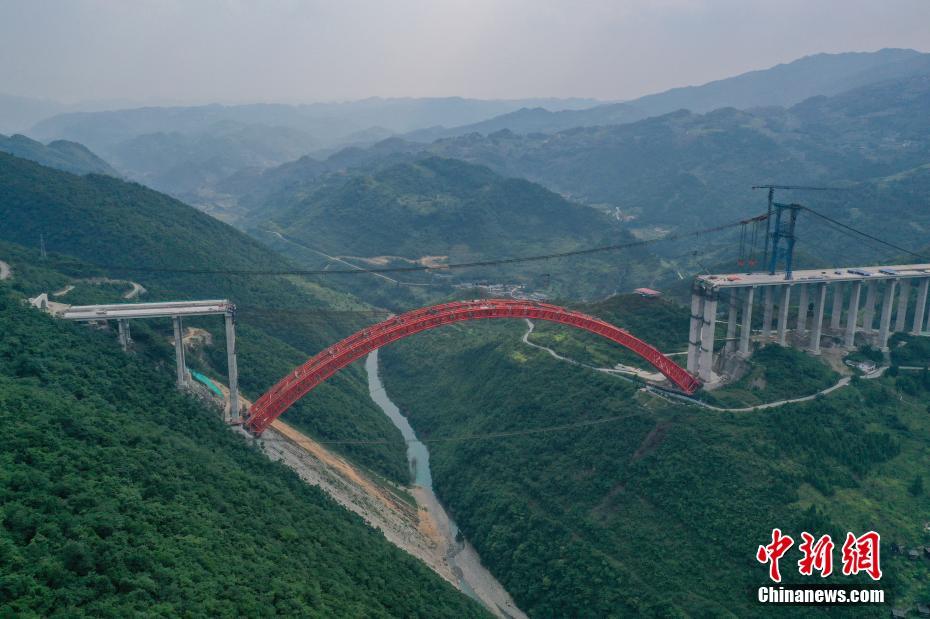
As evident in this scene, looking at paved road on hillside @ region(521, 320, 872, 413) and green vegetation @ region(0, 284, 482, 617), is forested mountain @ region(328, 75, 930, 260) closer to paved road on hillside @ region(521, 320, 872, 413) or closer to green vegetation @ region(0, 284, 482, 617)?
paved road on hillside @ region(521, 320, 872, 413)

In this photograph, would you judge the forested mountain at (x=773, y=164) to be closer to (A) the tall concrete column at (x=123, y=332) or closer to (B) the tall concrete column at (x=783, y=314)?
(B) the tall concrete column at (x=783, y=314)

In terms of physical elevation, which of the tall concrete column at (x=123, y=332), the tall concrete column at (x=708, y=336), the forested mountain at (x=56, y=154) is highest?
the forested mountain at (x=56, y=154)

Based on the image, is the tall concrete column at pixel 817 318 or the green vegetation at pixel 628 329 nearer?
the tall concrete column at pixel 817 318

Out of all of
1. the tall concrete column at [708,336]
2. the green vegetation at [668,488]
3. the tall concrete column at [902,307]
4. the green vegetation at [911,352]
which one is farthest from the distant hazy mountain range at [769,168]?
the green vegetation at [668,488]

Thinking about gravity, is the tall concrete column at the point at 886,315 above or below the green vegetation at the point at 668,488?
above

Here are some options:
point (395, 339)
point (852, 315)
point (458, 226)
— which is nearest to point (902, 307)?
point (852, 315)

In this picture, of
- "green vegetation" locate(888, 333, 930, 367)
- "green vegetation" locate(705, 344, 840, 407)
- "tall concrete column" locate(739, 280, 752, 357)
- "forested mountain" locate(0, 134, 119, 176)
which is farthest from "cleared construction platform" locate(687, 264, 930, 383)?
"forested mountain" locate(0, 134, 119, 176)

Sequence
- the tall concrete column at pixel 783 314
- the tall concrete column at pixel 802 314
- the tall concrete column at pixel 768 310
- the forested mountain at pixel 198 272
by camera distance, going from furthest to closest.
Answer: the forested mountain at pixel 198 272 < the tall concrete column at pixel 802 314 < the tall concrete column at pixel 768 310 < the tall concrete column at pixel 783 314
